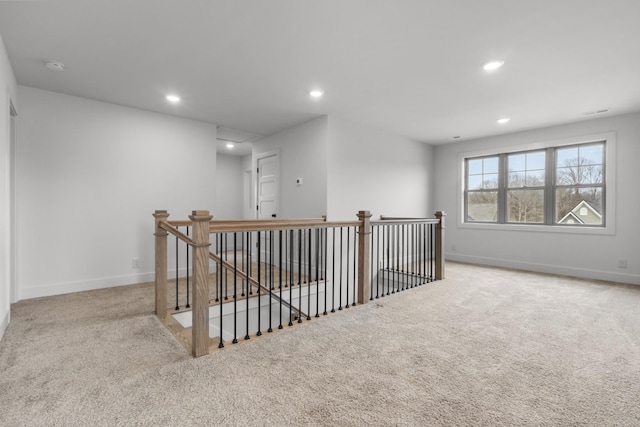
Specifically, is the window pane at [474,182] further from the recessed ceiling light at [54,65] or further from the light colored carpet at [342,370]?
the recessed ceiling light at [54,65]

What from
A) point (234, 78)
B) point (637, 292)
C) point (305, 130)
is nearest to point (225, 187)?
point (305, 130)

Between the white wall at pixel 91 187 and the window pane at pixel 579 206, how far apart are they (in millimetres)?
6056

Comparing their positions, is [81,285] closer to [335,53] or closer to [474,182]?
[335,53]

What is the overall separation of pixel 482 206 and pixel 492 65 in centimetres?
365

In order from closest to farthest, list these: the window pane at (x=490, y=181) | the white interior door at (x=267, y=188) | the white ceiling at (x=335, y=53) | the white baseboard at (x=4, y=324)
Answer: the white ceiling at (x=335, y=53) → the white baseboard at (x=4, y=324) → the white interior door at (x=267, y=188) → the window pane at (x=490, y=181)

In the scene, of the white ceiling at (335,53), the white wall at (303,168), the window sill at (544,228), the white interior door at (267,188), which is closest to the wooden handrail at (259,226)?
the white ceiling at (335,53)

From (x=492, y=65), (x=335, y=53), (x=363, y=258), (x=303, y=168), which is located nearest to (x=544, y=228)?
(x=492, y=65)

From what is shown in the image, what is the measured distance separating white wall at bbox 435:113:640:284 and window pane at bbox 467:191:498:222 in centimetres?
21

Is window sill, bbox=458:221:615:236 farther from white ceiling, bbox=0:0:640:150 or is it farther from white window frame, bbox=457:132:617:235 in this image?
white ceiling, bbox=0:0:640:150

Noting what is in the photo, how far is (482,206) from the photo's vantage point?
5891 millimetres

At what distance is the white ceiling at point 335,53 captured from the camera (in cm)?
212

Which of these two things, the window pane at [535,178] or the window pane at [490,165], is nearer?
the window pane at [535,178]

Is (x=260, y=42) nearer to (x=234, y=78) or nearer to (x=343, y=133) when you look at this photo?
(x=234, y=78)

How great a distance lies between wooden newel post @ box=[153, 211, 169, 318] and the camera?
2779mm
